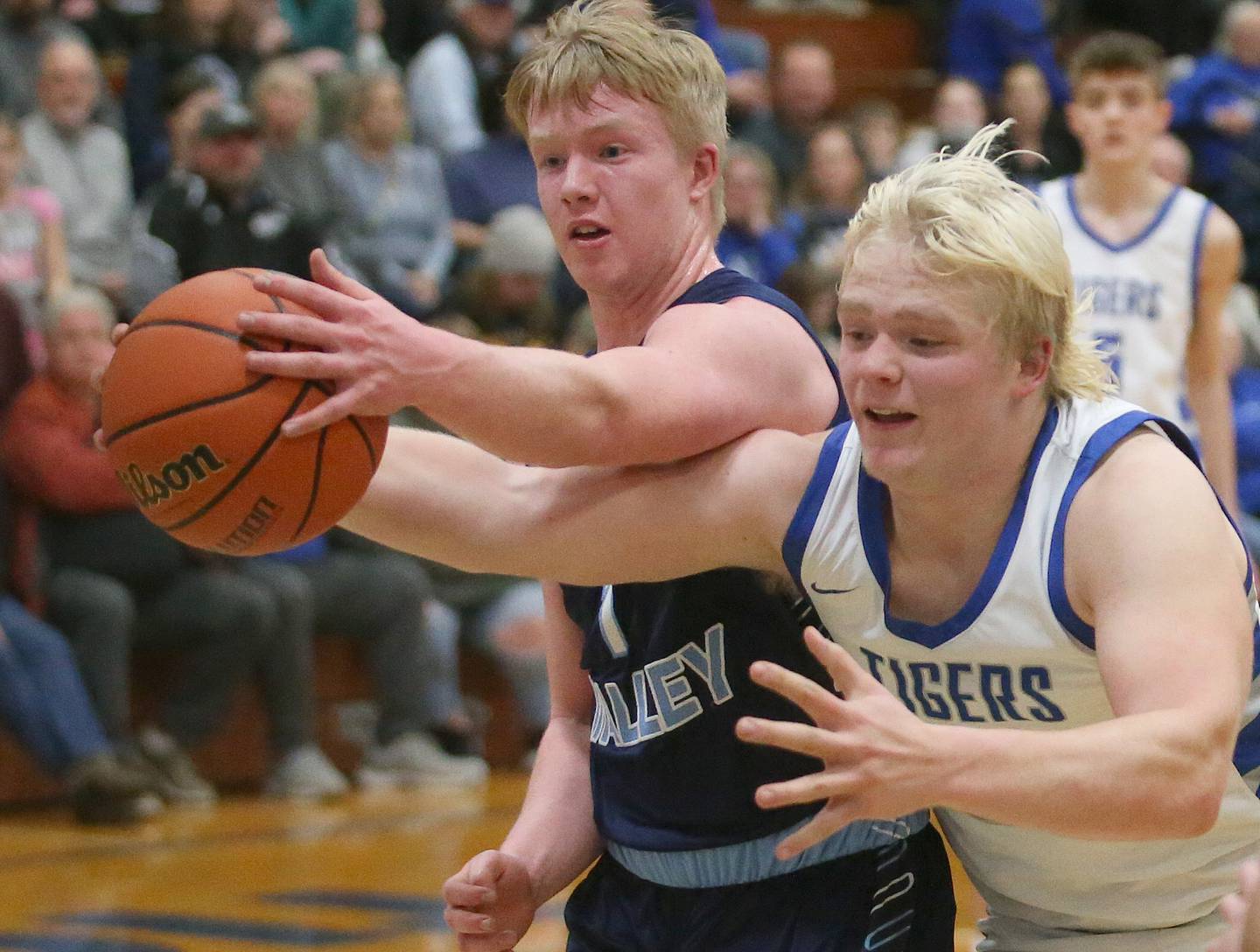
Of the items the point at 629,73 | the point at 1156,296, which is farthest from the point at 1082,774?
the point at 1156,296

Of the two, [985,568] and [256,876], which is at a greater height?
[985,568]

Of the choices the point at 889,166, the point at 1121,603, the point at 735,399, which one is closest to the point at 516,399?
the point at 735,399

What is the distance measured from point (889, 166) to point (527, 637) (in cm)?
483

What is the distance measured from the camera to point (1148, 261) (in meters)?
6.43

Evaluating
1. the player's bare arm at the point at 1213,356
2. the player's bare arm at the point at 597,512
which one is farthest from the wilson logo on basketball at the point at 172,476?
the player's bare arm at the point at 1213,356

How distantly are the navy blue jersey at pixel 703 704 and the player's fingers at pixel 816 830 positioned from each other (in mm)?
670

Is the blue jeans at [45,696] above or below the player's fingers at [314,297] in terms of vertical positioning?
below

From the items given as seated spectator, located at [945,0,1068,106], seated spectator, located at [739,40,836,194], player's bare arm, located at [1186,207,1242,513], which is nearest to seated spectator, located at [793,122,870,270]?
seated spectator, located at [739,40,836,194]

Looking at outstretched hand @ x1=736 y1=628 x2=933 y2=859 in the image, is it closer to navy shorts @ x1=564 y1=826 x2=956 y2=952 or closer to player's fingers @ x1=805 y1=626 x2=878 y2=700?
player's fingers @ x1=805 y1=626 x2=878 y2=700

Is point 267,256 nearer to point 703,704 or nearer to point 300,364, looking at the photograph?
point 703,704

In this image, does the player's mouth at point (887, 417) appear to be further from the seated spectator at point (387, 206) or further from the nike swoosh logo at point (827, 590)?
the seated spectator at point (387, 206)

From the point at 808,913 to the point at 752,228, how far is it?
7.24 meters

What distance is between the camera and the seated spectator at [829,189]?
34.9ft

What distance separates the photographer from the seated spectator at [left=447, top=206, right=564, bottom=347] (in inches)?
337
